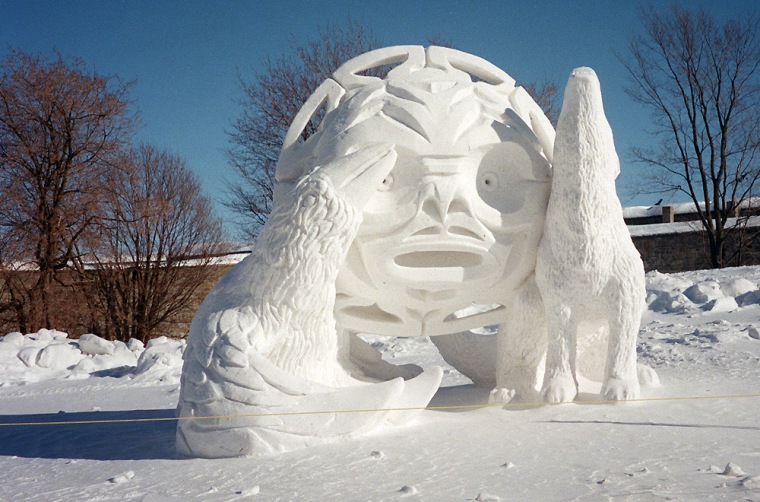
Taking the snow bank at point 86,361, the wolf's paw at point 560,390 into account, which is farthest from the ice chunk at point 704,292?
the snow bank at point 86,361

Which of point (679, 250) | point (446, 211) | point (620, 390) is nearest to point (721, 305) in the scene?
point (620, 390)

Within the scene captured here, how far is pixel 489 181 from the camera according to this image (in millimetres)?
3197

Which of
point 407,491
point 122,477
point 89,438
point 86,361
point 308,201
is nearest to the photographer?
point 407,491

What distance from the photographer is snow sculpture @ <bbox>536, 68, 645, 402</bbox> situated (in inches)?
120

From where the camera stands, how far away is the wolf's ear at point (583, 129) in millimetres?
3055

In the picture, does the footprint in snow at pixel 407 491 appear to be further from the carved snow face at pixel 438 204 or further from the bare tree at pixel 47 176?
the bare tree at pixel 47 176

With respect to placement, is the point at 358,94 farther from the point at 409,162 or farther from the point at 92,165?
the point at 92,165

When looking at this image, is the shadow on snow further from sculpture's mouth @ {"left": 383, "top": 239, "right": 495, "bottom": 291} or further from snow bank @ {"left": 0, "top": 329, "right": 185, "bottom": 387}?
snow bank @ {"left": 0, "top": 329, "right": 185, "bottom": 387}

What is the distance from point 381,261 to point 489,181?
2.03 ft

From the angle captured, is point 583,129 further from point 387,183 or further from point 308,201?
point 308,201

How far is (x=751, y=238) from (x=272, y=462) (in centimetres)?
1205

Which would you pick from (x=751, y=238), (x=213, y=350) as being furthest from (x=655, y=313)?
(x=751, y=238)

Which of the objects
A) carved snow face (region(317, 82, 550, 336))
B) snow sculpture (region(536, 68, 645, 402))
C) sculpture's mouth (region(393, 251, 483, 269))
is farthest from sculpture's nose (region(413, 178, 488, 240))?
snow sculpture (region(536, 68, 645, 402))

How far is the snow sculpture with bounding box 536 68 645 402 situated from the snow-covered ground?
20cm
